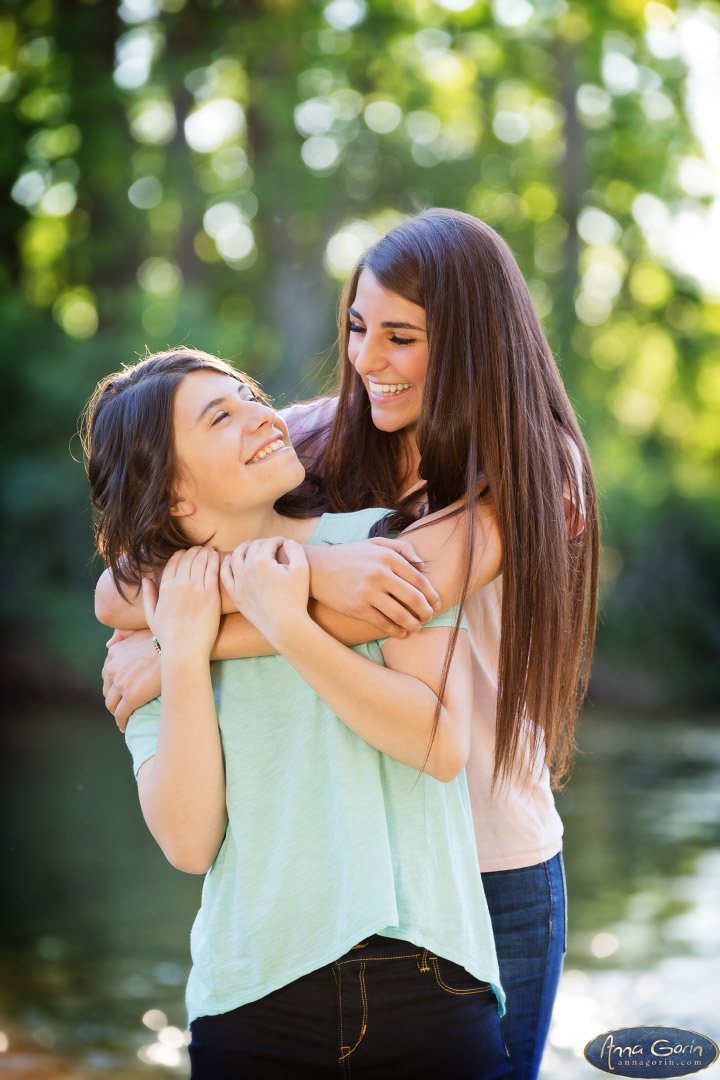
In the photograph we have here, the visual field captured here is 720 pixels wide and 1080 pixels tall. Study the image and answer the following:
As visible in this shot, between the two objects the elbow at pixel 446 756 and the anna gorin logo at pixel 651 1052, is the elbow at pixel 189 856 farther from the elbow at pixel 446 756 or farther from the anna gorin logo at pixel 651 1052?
the anna gorin logo at pixel 651 1052

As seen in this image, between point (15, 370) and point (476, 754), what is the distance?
10.8 m

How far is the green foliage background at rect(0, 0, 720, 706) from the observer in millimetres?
11680

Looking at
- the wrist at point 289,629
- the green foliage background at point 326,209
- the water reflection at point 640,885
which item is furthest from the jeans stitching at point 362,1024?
the green foliage background at point 326,209

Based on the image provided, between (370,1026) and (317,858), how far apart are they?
206mm

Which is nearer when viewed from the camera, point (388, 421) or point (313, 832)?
point (313, 832)

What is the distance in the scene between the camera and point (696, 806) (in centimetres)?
846

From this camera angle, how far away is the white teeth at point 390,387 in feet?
6.76

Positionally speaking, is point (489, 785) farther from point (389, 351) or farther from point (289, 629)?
point (389, 351)

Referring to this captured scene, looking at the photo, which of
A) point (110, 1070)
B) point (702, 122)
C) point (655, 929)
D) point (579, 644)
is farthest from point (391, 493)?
point (702, 122)

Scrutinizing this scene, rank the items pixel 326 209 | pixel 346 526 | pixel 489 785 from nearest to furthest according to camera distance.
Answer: pixel 346 526 < pixel 489 785 < pixel 326 209

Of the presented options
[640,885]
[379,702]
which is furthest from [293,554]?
[640,885]

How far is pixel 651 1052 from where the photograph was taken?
1732 mm

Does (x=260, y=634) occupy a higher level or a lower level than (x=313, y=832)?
higher

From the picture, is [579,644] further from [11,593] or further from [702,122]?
[702,122]
